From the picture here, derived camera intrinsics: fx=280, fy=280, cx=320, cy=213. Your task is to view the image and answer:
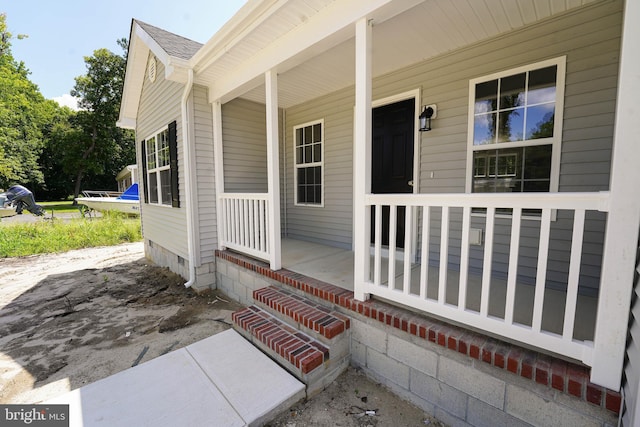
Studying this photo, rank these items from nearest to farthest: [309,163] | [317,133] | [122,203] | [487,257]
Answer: [487,257] < [317,133] < [309,163] < [122,203]

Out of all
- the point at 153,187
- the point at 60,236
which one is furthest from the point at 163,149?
the point at 60,236

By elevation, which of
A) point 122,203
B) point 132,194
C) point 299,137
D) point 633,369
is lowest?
point 633,369

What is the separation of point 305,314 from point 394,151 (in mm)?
2447

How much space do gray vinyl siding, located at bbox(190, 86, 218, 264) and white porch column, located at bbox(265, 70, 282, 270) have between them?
153 centimetres

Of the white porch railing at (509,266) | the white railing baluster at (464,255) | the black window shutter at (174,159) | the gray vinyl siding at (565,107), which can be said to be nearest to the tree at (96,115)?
the black window shutter at (174,159)

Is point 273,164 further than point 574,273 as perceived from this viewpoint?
Yes

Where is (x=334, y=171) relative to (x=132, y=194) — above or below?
above

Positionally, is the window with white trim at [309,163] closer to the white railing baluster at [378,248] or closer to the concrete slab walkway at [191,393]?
the white railing baluster at [378,248]

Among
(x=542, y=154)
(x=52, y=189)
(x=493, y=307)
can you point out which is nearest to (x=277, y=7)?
(x=542, y=154)

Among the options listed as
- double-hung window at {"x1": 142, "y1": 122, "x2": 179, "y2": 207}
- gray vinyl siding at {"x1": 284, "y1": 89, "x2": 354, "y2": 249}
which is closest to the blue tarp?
double-hung window at {"x1": 142, "y1": 122, "x2": 179, "y2": 207}

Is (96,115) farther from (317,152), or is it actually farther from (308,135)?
(317,152)

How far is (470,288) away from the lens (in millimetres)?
2561

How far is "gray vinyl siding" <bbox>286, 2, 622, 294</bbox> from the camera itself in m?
2.30

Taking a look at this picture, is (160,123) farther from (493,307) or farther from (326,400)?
A: (493,307)
